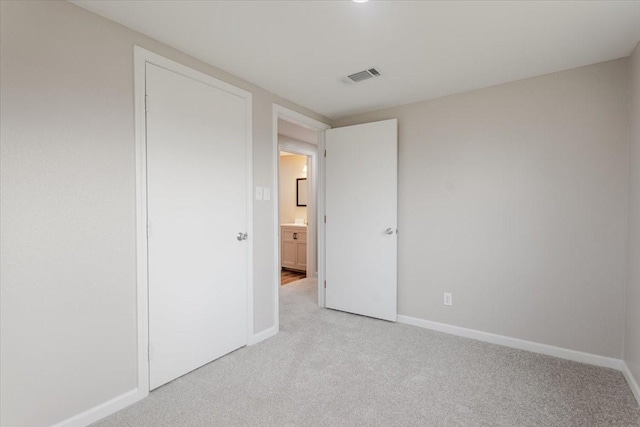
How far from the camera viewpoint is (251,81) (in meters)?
2.68

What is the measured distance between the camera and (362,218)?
3453 millimetres

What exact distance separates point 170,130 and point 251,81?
0.91m

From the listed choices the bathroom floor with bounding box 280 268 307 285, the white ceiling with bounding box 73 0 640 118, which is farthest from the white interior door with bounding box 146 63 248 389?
the bathroom floor with bounding box 280 268 307 285

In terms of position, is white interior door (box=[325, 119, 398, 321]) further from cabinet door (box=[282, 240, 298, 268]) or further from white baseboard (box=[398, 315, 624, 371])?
cabinet door (box=[282, 240, 298, 268])

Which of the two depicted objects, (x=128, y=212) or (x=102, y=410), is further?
(x=128, y=212)

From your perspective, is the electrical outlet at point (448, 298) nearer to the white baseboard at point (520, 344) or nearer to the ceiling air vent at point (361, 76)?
the white baseboard at point (520, 344)

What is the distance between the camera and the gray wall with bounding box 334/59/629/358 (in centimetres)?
232

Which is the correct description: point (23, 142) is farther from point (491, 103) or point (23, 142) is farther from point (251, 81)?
point (491, 103)

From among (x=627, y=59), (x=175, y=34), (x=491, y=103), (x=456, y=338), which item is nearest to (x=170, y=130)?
(x=175, y=34)

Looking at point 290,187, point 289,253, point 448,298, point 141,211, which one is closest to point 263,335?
point 141,211

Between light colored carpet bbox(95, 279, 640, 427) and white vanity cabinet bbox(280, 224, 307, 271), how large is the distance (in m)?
2.82

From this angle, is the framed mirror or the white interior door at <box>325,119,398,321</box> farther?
the framed mirror

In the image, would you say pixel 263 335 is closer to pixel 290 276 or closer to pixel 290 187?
pixel 290 276

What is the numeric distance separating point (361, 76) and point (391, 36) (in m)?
0.60
